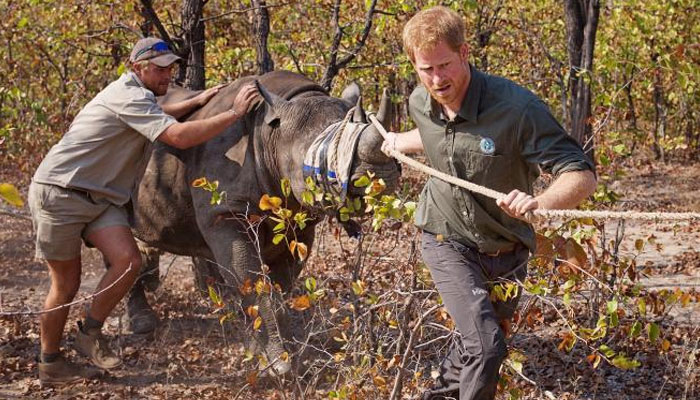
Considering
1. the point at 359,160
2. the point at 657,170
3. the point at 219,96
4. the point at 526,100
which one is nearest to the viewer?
the point at 526,100

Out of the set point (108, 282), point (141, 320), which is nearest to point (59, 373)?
point (108, 282)

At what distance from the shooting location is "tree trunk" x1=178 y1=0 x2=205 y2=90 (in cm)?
878

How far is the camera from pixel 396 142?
473cm

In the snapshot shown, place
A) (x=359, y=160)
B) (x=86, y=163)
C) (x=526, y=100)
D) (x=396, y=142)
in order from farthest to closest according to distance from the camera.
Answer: (x=86, y=163) → (x=359, y=160) → (x=396, y=142) → (x=526, y=100)

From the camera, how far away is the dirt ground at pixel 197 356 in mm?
5988

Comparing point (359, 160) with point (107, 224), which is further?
point (107, 224)

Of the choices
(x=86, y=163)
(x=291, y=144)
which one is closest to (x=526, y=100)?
(x=291, y=144)

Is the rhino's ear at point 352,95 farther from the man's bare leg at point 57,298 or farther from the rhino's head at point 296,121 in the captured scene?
the man's bare leg at point 57,298

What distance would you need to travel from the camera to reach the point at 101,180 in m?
6.10

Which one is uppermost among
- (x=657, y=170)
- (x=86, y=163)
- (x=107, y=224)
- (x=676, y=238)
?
(x=86, y=163)

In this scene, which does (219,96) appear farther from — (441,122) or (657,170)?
(657,170)

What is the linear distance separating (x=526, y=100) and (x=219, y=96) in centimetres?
327

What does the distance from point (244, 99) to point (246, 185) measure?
2.02 feet

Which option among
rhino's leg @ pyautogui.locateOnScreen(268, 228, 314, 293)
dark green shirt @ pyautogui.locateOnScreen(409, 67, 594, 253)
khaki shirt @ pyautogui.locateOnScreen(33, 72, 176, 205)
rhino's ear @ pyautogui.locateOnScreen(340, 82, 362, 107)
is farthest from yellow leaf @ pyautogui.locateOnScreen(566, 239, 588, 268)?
rhino's leg @ pyautogui.locateOnScreen(268, 228, 314, 293)
